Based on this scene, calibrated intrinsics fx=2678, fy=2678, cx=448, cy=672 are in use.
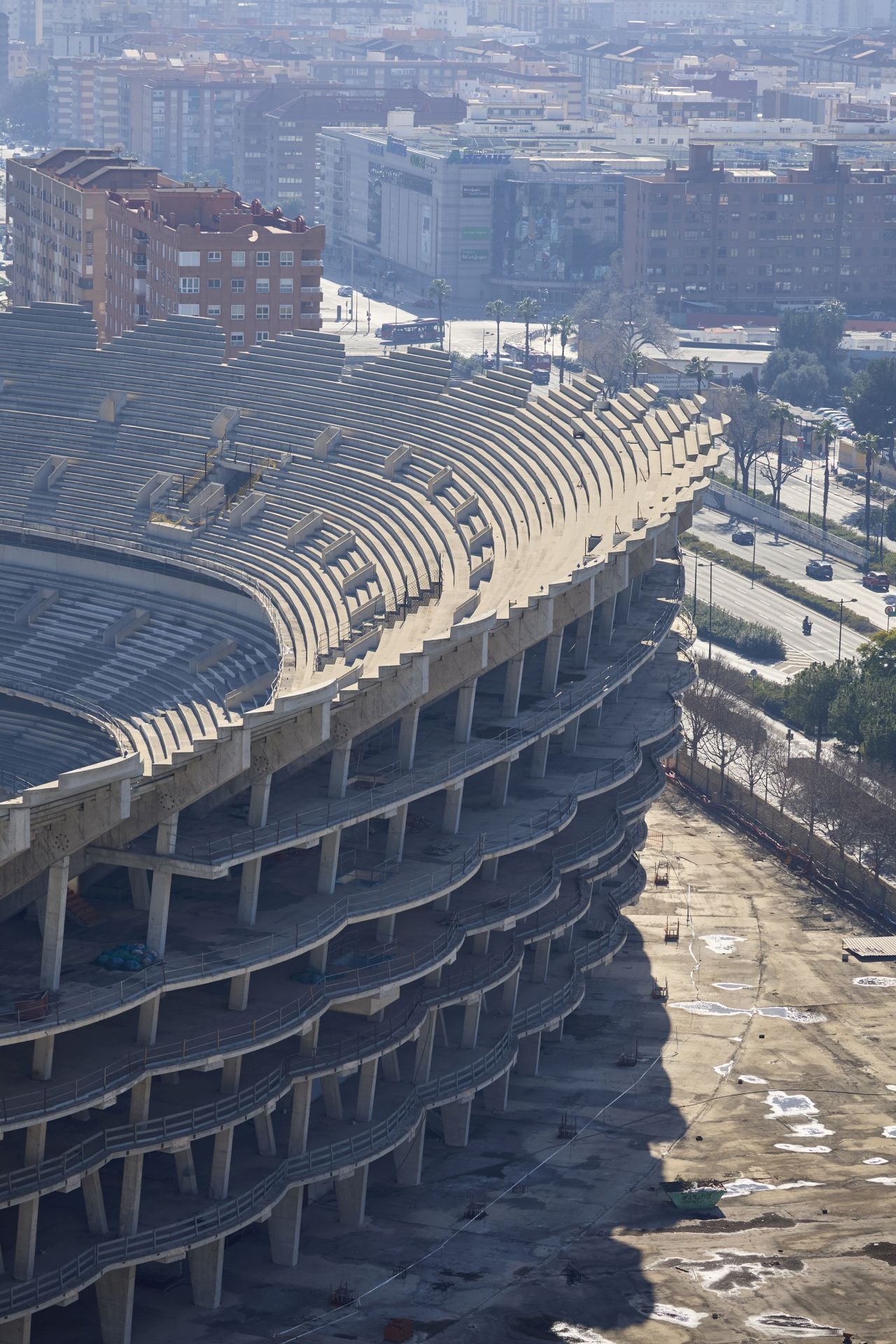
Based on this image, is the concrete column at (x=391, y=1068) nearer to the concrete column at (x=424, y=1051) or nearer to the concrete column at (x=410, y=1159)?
the concrete column at (x=424, y=1051)

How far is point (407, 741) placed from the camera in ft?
355

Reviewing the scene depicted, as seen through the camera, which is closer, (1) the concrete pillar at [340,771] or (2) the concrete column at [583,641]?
(1) the concrete pillar at [340,771]

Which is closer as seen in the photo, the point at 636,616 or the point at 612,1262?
the point at 612,1262

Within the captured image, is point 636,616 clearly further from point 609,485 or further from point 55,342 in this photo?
point 55,342

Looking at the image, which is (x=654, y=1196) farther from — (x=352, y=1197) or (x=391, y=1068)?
(x=352, y=1197)

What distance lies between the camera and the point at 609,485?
138000 mm

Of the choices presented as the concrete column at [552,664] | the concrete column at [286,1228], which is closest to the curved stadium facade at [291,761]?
the concrete column at [286,1228]

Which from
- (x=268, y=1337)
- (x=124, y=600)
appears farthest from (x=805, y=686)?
(x=268, y=1337)

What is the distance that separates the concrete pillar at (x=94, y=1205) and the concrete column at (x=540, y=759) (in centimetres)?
3259

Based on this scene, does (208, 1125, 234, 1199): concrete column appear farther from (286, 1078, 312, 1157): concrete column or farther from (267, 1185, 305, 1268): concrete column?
(286, 1078, 312, 1157): concrete column

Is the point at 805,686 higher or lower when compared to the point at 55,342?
lower

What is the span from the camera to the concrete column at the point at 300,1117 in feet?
325

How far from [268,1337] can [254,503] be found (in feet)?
231

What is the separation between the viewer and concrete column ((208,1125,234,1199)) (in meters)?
94.9
